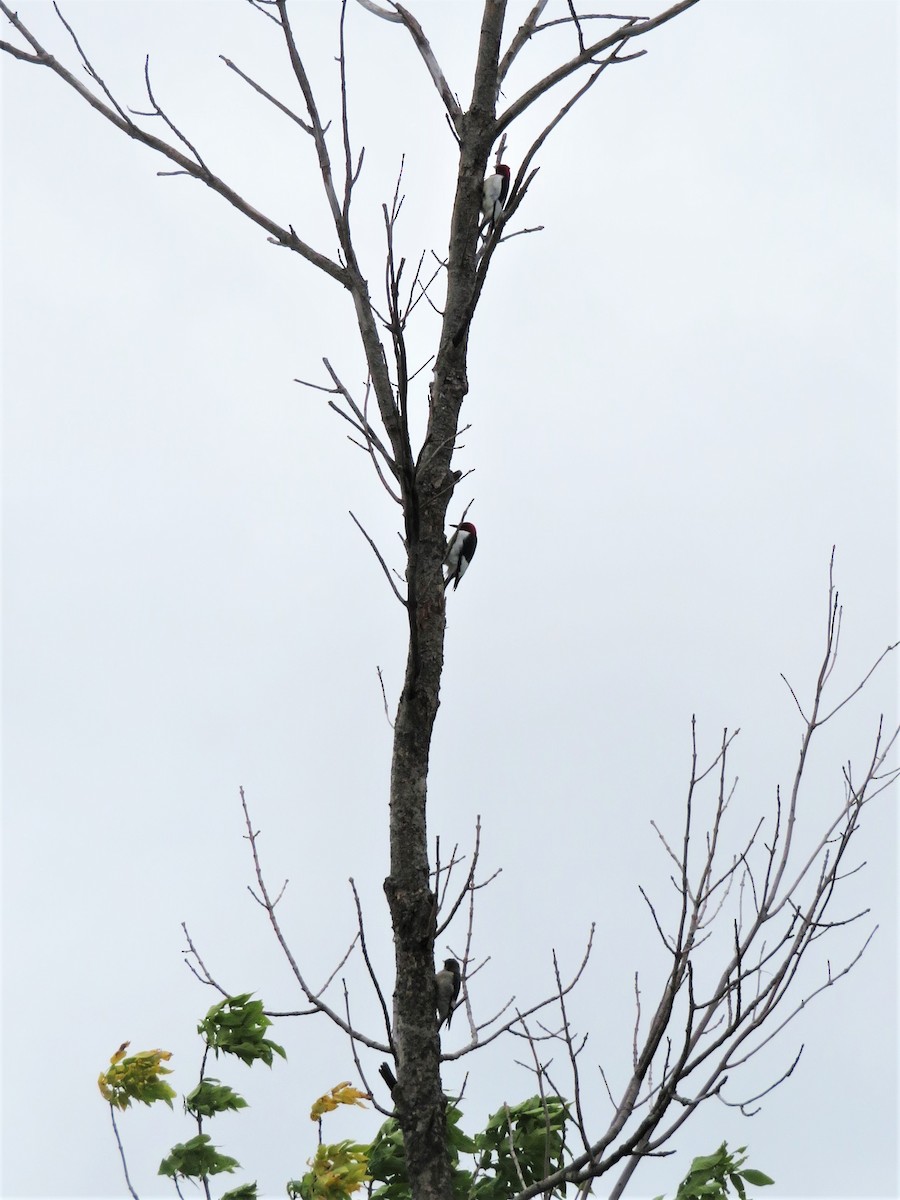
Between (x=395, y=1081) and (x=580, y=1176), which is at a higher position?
(x=395, y=1081)

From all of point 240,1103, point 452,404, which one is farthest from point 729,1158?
point 452,404

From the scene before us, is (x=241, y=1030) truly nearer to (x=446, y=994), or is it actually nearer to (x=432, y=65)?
(x=446, y=994)

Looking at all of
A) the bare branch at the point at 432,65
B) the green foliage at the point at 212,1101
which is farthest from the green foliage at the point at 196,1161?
the bare branch at the point at 432,65

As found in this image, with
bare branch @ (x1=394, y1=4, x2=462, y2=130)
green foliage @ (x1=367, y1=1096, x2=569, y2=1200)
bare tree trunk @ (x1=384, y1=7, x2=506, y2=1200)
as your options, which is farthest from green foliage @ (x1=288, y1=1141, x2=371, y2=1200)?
bare branch @ (x1=394, y1=4, x2=462, y2=130)

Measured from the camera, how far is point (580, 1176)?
319 centimetres

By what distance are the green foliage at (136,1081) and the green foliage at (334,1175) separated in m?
0.72

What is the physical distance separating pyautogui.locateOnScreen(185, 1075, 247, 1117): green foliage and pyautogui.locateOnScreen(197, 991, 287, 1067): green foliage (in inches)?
6.2

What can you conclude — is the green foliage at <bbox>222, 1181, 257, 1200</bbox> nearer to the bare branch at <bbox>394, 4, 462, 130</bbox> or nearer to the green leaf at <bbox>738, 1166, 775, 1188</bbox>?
the green leaf at <bbox>738, 1166, 775, 1188</bbox>

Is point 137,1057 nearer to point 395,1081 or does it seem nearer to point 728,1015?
point 395,1081

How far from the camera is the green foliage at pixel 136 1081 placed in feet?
15.7

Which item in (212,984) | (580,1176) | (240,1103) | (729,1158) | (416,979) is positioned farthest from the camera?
(240,1103)

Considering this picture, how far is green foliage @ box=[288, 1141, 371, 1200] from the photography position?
4.23 meters

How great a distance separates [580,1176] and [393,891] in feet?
2.91

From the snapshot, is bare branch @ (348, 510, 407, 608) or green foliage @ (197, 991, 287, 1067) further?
green foliage @ (197, 991, 287, 1067)
